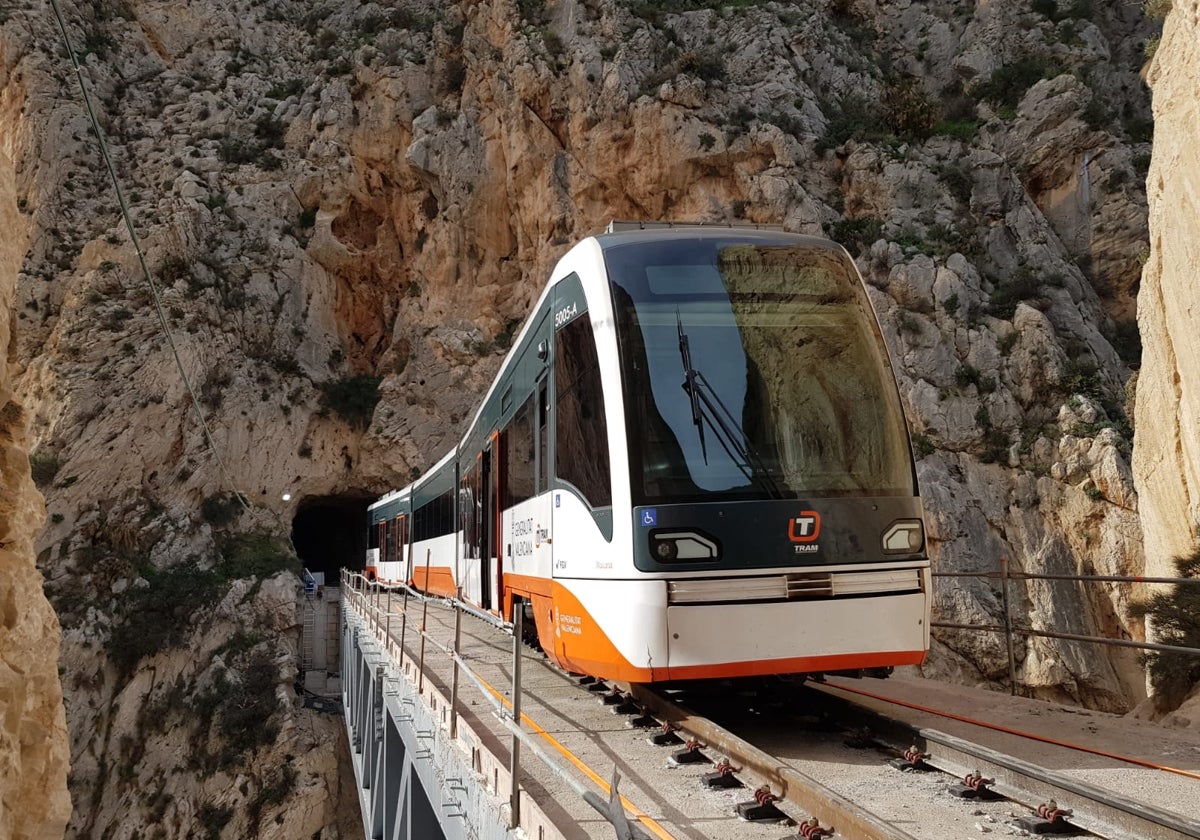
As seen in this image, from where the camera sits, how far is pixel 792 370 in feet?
17.3

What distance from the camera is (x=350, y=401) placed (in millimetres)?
32500

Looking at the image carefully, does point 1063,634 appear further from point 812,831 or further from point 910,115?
point 910,115

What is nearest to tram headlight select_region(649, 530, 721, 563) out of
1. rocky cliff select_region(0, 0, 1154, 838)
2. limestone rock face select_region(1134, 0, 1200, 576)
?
limestone rock face select_region(1134, 0, 1200, 576)

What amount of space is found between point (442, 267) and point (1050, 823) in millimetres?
31367

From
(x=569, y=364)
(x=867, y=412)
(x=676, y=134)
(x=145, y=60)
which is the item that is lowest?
(x=867, y=412)

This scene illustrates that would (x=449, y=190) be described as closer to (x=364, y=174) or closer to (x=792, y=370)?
(x=364, y=174)

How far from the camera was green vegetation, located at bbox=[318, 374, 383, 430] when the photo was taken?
106ft

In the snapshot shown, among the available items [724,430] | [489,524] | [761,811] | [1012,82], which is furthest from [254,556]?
[1012,82]

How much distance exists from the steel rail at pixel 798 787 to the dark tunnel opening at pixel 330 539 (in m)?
36.4

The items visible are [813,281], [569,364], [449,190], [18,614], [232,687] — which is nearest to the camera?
[18,614]

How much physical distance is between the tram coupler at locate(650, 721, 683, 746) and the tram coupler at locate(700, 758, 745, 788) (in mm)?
791

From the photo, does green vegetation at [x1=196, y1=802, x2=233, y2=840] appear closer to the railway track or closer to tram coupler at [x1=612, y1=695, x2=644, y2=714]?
tram coupler at [x1=612, y1=695, x2=644, y2=714]

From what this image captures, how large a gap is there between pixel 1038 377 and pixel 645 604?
66.5 feet

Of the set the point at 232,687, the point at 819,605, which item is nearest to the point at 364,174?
the point at 232,687
